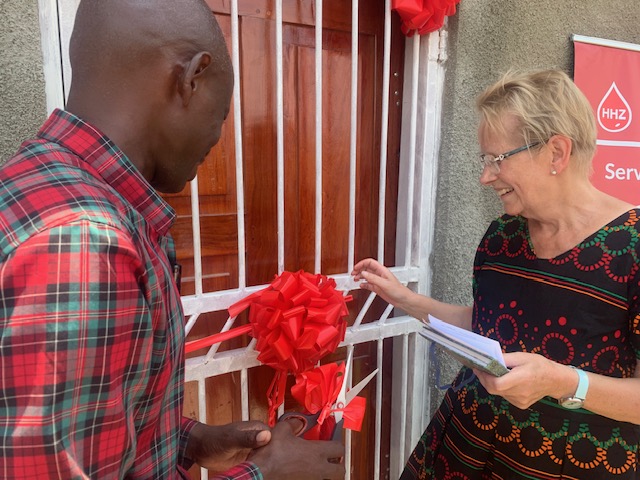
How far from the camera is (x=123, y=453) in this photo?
61 cm

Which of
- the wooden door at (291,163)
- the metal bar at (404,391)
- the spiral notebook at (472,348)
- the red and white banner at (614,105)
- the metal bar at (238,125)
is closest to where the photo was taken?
the spiral notebook at (472,348)

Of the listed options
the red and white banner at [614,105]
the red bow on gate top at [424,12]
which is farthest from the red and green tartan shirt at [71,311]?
the red and white banner at [614,105]

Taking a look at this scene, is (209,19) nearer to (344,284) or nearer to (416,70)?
(344,284)

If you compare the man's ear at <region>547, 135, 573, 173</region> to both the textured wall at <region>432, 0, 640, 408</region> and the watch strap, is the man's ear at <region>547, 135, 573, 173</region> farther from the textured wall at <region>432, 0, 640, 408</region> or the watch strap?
the textured wall at <region>432, 0, 640, 408</region>

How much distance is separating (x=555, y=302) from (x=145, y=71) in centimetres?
117

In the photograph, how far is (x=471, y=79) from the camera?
2.06 meters

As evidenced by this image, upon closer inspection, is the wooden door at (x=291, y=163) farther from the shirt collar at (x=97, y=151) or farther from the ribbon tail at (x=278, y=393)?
the shirt collar at (x=97, y=151)

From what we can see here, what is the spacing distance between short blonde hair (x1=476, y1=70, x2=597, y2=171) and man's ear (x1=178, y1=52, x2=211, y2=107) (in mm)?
929

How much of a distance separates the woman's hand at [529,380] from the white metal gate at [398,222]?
88cm

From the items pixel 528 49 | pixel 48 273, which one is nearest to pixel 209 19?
pixel 48 273

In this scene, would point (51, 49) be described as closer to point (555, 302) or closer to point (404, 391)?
point (555, 302)

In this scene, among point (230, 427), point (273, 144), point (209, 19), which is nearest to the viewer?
point (209, 19)

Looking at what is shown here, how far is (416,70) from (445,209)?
2.06ft

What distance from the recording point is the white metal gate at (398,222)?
1.59m
